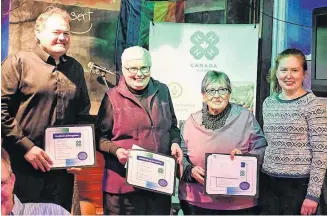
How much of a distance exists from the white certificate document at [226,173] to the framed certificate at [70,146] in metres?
0.58

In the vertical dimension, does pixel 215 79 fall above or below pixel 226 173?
above

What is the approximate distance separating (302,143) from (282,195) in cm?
28

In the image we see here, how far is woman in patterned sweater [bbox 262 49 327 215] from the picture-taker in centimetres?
229

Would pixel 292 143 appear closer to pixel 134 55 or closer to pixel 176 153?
pixel 176 153

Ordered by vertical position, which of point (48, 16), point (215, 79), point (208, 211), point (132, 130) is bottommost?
point (208, 211)

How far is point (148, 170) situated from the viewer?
2285 mm

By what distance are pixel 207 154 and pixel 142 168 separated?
33 centimetres

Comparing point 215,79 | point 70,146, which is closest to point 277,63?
point 215,79

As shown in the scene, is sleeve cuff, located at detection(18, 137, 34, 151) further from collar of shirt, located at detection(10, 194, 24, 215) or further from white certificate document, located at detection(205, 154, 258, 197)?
white certificate document, located at detection(205, 154, 258, 197)

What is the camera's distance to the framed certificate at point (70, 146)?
7.41ft

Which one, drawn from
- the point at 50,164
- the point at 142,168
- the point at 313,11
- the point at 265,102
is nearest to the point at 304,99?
the point at 265,102

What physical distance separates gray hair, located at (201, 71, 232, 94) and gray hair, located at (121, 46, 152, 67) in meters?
0.29

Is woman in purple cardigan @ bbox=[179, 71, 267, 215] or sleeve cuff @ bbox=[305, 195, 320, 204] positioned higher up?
woman in purple cardigan @ bbox=[179, 71, 267, 215]

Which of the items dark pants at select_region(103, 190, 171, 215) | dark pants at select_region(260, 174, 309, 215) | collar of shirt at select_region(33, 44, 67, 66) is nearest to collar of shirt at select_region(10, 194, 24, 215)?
dark pants at select_region(103, 190, 171, 215)
